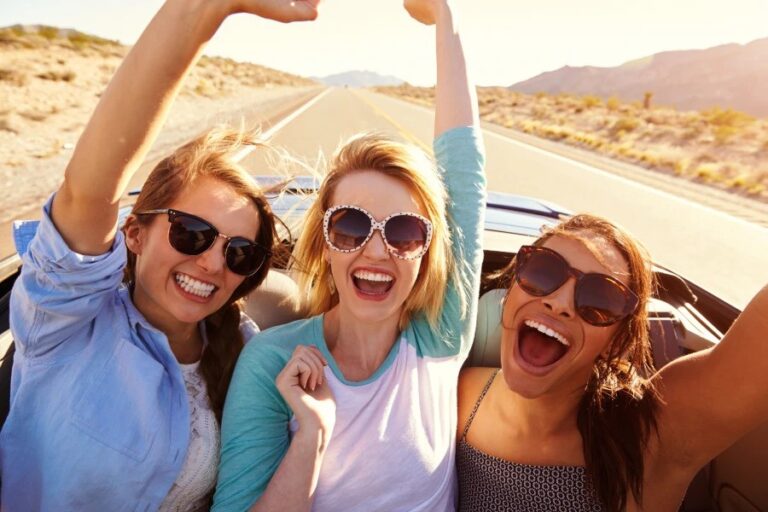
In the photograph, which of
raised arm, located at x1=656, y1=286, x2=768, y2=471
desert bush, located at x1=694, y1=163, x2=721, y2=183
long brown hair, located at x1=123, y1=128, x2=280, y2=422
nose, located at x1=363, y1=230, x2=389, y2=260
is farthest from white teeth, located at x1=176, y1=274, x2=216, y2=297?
desert bush, located at x1=694, y1=163, x2=721, y2=183

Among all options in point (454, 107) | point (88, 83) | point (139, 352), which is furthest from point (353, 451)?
point (88, 83)

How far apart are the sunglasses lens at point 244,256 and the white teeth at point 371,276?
353mm

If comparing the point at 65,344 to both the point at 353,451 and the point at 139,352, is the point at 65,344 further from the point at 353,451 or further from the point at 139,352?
the point at 353,451

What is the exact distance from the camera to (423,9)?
2.62 meters

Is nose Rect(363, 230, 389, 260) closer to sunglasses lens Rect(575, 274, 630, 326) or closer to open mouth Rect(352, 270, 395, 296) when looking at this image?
open mouth Rect(352, 270, 395, 296)

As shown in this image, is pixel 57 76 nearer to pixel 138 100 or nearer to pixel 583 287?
pixel 138 100

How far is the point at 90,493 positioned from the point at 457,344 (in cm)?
130

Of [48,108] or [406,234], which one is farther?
[48,108]

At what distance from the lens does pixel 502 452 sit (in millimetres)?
2170

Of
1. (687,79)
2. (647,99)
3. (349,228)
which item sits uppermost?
(349,228)

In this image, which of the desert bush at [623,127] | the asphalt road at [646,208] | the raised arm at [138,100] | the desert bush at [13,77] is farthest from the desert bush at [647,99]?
the raised arm at [138,100]

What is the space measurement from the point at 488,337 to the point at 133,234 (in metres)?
1.50

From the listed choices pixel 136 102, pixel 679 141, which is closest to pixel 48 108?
pixel 136 102

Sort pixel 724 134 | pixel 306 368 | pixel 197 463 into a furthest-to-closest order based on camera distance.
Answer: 1. pixel 724 134
2. pixel 197 463
3. pixel 306 368
